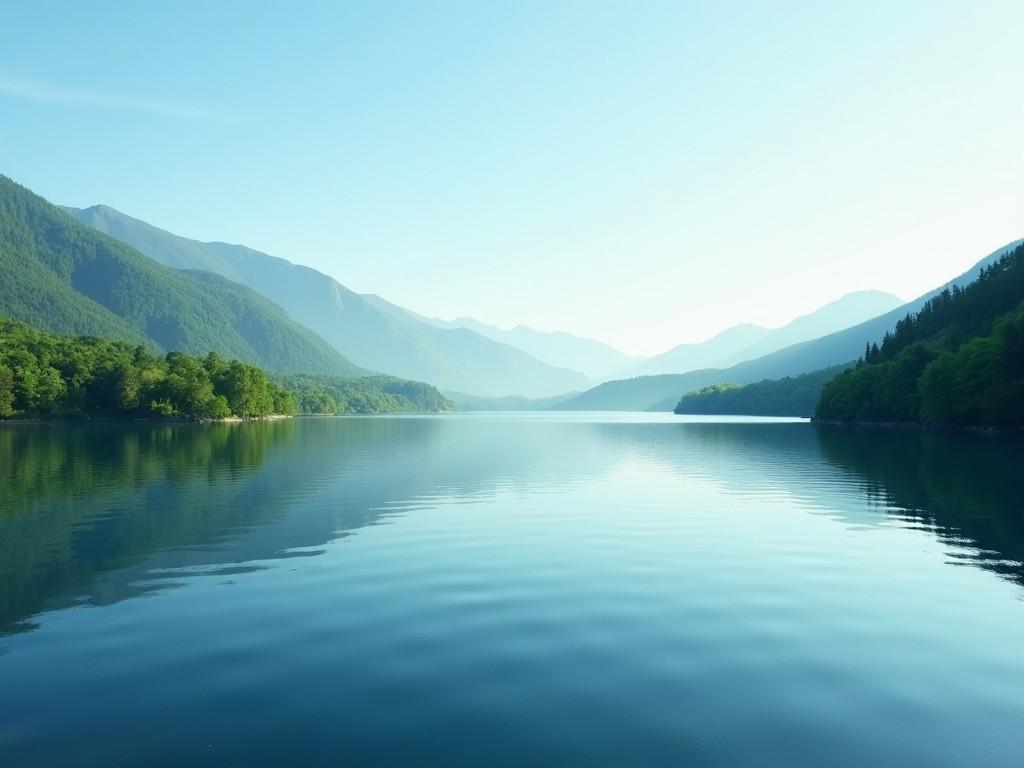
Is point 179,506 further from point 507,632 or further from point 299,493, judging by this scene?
point 507,632

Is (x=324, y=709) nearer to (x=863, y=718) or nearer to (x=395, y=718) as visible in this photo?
(x=395, y=718)

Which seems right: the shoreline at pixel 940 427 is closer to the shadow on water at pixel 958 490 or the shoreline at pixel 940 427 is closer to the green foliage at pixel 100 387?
the shadow on water at pixel 958 490

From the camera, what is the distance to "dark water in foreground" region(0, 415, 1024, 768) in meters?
11.4

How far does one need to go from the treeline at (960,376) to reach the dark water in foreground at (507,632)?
9051cm

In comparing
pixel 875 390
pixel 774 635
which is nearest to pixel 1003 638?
pixel 774 635

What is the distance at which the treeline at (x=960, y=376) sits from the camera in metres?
112

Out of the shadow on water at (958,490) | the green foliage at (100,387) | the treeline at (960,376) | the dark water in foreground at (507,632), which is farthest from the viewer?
the green foliage at (100,387)

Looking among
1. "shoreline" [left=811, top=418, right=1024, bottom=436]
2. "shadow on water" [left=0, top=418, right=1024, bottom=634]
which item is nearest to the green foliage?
"shadow on water" [left=0, top=418, right=1024, bottom=634]

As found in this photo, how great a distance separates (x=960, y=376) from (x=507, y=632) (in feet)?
433

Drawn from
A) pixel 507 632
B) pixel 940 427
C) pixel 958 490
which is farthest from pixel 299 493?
pixel 940 427

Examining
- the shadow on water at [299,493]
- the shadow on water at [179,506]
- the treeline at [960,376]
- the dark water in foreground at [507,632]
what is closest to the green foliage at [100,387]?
the shadow on water at [299,493]

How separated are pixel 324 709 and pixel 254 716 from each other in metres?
1.25

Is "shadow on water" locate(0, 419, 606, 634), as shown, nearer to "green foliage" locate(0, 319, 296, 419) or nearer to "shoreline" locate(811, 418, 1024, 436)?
"shoreline" locate(811, 418, 1024, 436)

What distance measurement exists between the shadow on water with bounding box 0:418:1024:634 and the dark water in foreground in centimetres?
29
